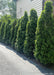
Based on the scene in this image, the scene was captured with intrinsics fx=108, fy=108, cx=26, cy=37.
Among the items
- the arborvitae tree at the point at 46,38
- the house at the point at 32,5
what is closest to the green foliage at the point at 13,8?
the house at the point at 32,5

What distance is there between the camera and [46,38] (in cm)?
435

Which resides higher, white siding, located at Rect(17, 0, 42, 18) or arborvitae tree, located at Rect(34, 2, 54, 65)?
white siding, located at Rect(17, 0, 42, 18)

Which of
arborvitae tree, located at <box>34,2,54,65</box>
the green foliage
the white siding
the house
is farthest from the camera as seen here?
the green foliage

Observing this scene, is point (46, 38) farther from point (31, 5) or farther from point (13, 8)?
point (13, 8)

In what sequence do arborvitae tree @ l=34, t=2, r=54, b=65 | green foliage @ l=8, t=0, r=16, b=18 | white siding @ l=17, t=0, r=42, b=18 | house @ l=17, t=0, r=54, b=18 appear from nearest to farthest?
1. arborvitae tree @ l=34, t=2, r=54, b=65
2. house @ l=17, t=0, r=54, b=18
3. white siding @ l=17, t=0, r=42, b=18
4. green foliage @ l=8, t=0, r=16, b=18

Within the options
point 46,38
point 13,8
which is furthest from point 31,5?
point 13,8

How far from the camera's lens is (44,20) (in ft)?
14.5

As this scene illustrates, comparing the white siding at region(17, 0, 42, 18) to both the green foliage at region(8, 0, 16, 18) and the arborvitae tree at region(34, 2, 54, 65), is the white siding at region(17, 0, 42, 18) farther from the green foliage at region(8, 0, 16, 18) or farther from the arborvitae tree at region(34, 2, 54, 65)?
the green foliage at region(8, 0, 16, 18)

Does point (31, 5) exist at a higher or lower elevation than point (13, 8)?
lower

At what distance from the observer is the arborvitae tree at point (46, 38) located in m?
4.26

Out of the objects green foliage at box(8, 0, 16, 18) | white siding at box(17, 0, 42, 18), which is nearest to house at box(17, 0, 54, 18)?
white siding at box(17, 0, 42, 18)

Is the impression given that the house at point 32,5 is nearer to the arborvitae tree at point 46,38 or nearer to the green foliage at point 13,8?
the arborvitae tree at point 46,38

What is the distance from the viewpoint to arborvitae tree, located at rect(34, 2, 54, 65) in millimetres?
4262

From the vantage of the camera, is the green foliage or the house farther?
the green foliage
